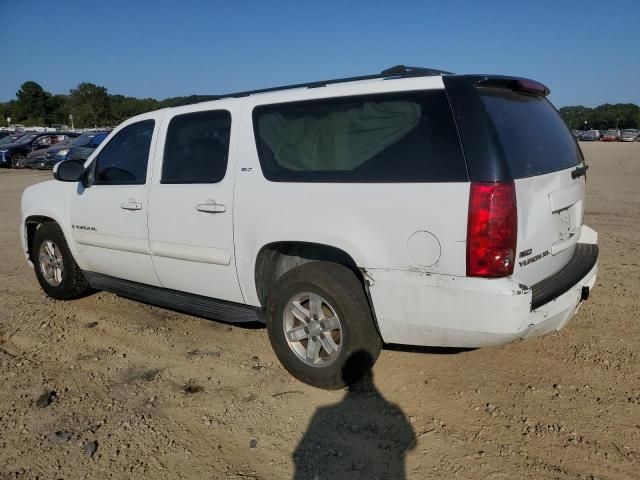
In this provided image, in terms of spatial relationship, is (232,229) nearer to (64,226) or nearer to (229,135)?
(229,135)

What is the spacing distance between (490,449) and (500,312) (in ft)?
2.46

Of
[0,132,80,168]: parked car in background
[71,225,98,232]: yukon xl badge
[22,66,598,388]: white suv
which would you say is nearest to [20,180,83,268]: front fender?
[71,225,98,232]: yukon xl badge

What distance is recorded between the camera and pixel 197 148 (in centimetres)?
406

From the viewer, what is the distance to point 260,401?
3.43 meters

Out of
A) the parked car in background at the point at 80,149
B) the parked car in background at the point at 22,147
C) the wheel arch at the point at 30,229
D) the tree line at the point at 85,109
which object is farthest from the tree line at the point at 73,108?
the wheel arch at the point at 30,229

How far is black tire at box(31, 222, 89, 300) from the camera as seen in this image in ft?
17.1

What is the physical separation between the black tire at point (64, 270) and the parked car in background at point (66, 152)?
49.5ft

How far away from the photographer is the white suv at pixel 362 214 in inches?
112

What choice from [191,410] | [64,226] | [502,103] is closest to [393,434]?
[191,410]

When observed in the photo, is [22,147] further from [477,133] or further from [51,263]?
[477,133]

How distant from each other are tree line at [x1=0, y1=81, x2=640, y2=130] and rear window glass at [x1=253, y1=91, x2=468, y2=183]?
86.2 meters

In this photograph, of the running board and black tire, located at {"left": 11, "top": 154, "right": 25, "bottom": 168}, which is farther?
black tire, located at {"left": 11, "top": 154, "right": 25, "bottom": 168}

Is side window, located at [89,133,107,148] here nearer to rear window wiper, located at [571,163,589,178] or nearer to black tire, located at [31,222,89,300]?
black tire, located at [31,222,89,300]

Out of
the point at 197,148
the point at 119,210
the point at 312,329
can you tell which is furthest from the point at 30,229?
the point at 312,329
